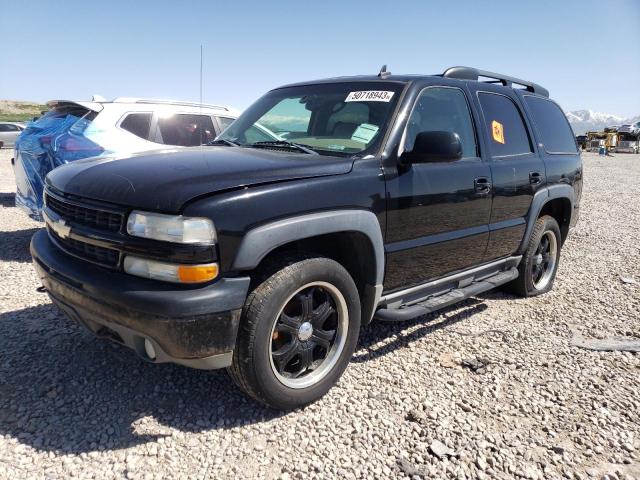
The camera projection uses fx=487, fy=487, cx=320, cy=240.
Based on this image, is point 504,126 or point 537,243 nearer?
point 504,126

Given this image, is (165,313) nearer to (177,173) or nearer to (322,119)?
(177,173)

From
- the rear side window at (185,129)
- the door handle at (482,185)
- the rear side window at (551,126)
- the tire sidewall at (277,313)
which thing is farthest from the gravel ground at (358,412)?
the rear side window at (185,129)

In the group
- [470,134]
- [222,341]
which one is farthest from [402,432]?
[470,134]

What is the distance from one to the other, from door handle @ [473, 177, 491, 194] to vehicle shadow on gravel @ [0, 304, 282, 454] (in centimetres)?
213

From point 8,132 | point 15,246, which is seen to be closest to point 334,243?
point 15,246

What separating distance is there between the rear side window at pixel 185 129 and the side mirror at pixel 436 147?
4.18 metres

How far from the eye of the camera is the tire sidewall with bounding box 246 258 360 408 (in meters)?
2.41

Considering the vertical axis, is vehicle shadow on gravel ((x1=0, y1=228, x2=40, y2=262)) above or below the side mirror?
below

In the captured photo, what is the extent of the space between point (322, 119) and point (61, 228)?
5.90ft

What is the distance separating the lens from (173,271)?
7.25 feet

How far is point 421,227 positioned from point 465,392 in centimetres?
106

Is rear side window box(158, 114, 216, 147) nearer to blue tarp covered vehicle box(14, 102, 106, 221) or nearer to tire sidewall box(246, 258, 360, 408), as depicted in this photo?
blue tarp covered vehicle box(14, 102, 106, 221)

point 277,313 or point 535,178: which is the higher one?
point 535,178

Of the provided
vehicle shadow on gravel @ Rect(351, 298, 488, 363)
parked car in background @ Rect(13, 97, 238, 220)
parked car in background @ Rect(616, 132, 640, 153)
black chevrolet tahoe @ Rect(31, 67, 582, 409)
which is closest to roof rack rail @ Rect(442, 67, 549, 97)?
black chevrolet tahoe @ Rect(31, 67, 582, 409)
